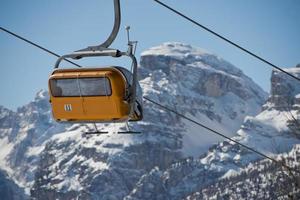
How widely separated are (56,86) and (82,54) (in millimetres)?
1490

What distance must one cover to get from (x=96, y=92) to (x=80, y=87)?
31cm

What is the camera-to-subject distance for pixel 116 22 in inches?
438

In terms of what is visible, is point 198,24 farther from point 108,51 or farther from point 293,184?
point 293,184

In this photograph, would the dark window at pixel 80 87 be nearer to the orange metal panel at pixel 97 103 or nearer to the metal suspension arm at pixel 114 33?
the orange metal panel at pixel 97 103

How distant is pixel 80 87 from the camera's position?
13.2 m

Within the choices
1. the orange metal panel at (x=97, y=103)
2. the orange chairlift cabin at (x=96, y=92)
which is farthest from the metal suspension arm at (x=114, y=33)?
Answer: the orange metal panel at (x=97, y=103)

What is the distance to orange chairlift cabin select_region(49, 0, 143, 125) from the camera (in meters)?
12.9

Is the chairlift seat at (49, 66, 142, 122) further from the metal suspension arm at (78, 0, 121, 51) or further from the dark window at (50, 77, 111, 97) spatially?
the metal suspension arm at (78, 0, 121, 51)

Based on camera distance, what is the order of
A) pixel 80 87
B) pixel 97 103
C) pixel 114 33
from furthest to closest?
1. pixel 80 87
2. pixel 97 103
3. pixel 114 33

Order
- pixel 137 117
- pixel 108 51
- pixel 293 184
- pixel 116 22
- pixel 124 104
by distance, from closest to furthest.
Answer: pixel 116 22, pixel 108 51, pixel 124 104, pixel 137 117, pixel 293 184

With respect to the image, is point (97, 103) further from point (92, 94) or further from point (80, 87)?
point (80, 87)

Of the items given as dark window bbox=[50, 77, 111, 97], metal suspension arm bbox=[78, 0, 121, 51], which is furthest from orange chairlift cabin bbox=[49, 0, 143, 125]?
metal suspension arm bbox=[78, 0, 121, 51]

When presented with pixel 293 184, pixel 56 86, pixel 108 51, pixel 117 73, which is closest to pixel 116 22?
pixel 108 51

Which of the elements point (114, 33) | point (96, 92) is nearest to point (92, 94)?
point (96, 92)
